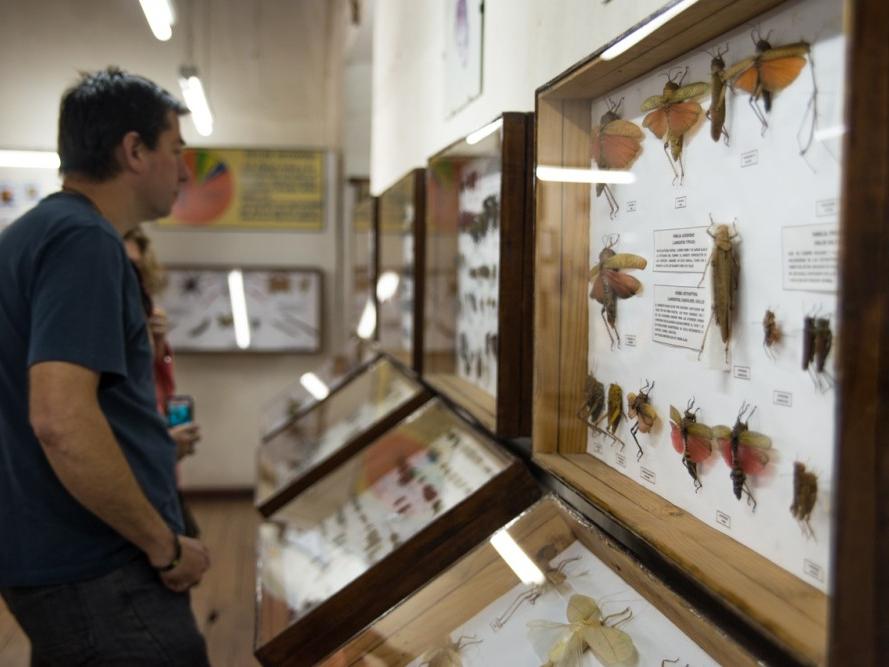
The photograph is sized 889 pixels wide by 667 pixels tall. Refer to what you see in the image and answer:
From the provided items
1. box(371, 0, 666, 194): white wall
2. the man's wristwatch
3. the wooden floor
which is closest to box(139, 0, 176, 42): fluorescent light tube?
box(371, 0, 666, 194): white wall

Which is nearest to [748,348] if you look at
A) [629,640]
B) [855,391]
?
[855,391]

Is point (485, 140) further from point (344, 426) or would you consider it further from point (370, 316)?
point (370, 316)

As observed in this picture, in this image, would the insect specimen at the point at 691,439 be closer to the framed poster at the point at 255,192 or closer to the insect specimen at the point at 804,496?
the insect specimen at the point at 804,496

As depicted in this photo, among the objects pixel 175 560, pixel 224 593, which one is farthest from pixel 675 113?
pixel 224 593

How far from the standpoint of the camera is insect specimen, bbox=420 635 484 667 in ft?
3.66

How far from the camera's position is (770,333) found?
30.9 inches

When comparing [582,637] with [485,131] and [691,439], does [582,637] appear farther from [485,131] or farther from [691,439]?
[485,131]

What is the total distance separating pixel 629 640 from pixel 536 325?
0.45 meters

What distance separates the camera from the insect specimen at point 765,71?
2.40 ft

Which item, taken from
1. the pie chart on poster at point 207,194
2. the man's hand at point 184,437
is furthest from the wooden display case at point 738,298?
the pie chart on poster at point 207,194

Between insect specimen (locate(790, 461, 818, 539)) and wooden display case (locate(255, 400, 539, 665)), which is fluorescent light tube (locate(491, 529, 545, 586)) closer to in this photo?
wooden display case (locate(255, 400, 539, 665))

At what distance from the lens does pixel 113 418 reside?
173 centimetres

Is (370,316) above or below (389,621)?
above

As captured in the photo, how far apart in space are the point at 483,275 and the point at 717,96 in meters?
0.87
